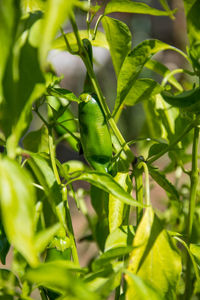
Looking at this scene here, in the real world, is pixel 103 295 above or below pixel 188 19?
below

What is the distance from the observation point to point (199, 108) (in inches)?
19.3

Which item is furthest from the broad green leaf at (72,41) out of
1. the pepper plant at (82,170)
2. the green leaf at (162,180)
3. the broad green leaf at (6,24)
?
the broad green leaf at (6,24)

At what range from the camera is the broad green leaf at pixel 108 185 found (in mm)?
424

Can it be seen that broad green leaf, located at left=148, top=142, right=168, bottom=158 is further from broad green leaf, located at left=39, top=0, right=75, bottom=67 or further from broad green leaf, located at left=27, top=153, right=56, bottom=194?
broad green leaf, located at left=39, top=0, right=75, bottom=67

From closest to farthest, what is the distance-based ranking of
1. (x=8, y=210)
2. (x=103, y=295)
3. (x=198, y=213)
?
(x=8, y=210) < (x=103, y=295) < (x=198, y=213)

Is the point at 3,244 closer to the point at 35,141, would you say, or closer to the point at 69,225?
the point at 69,225

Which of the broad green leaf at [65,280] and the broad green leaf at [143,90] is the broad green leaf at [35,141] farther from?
the broad green leaf at [65,280]

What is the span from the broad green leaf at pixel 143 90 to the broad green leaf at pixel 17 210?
0.99 feet

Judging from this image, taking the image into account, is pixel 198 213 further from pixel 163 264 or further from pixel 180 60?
pixel 180 60

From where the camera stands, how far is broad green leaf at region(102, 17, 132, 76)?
0.56 meters

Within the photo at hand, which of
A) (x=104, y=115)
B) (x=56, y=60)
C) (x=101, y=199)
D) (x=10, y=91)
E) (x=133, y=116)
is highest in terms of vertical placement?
(x=10, y=91)

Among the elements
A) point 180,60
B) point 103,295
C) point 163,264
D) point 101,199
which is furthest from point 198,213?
point 180,60

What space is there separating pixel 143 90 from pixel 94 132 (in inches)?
3.4

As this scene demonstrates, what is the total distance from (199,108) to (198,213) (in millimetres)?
471
